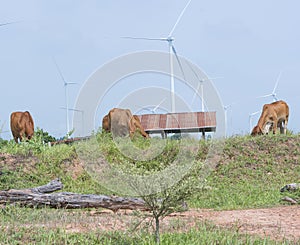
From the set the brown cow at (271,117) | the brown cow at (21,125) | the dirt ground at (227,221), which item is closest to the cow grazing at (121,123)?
the brown cow at (21,125)

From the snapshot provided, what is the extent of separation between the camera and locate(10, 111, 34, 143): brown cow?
14938 mm

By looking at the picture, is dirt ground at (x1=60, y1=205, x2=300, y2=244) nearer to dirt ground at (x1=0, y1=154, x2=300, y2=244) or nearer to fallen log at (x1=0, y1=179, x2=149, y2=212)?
dirt ground at (x1=0, y1=154, x2=300, y2=244)

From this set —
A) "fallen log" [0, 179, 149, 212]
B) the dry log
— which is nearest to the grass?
the dry log

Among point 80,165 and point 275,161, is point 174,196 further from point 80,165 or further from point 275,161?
point 275,161

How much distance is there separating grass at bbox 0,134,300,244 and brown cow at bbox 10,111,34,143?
1.12 m

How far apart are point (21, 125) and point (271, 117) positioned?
805 cm

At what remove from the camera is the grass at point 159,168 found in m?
5.14

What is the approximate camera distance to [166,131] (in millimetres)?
17062

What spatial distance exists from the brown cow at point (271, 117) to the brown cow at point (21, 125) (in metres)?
7.12

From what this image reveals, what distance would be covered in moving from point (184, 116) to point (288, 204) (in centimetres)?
849

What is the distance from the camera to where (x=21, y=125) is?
1495 centimetres

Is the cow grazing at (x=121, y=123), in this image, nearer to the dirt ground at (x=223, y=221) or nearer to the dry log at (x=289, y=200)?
the dry log at (x=289, y=200)

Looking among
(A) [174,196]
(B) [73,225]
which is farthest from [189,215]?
(A) [174,196]

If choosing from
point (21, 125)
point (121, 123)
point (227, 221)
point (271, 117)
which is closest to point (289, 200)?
point (227, 221)
